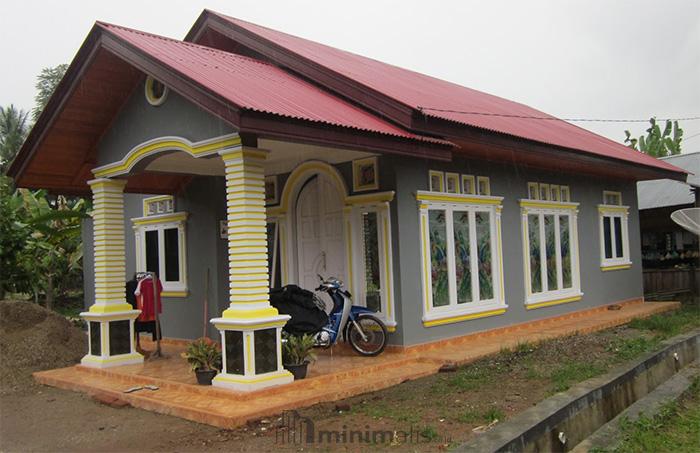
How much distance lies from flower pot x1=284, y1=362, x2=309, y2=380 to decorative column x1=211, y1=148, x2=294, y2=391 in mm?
164

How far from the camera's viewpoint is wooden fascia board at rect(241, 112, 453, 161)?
6918 mm

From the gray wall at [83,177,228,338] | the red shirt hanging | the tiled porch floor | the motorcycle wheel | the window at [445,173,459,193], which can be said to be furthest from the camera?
the gray wall at [83,177,228,338]

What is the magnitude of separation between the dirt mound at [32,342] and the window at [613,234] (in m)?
10.7

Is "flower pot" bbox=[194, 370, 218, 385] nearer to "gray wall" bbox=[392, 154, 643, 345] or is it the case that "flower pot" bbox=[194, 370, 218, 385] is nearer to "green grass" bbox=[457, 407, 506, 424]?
"gray wall" bbox=[392, 154, 643, 345]

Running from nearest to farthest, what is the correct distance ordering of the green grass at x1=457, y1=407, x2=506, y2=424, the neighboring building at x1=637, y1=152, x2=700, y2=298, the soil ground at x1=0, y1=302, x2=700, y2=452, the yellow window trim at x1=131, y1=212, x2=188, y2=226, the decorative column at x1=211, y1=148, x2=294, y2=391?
the soil ground at x1=0, y1=302, x2=700, y2=452
the green grass at x1=457, y1=407, x2=506, y2=424
the decorative column at x1=211, y1=148, x2=294, y2=391
the yellow window trim at x1=131, y1=212, x2=188, y2=226
the neighboring building at x1=637, y1=152, x2=700, y2=298

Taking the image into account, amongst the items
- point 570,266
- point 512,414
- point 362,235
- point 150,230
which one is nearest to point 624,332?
point 570,266

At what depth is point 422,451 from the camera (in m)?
5.14

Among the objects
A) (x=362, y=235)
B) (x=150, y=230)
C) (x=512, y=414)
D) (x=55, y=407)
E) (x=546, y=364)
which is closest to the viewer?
(x=512, y=414)

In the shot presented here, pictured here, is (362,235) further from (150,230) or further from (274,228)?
(150,230)

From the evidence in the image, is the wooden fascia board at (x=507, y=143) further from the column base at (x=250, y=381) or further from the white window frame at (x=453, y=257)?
the column base at (x=250, y=381)

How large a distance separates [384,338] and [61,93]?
549 cm

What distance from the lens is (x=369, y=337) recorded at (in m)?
9.19

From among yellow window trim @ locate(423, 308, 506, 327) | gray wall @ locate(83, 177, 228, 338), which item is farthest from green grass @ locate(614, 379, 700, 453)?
gray wall @ locate(83, 177, 228, 338)

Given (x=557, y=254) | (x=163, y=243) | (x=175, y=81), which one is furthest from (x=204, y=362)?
(x=557, y=254)
